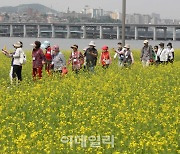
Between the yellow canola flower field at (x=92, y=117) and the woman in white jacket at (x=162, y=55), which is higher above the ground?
the woman in white jacket at (x=162, y=55)

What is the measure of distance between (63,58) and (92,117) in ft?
25.7

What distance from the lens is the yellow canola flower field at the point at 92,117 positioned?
709 cm

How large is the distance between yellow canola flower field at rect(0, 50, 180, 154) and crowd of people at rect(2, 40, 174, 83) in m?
0.68

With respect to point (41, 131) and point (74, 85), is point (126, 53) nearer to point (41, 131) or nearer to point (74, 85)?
point (74, 85)

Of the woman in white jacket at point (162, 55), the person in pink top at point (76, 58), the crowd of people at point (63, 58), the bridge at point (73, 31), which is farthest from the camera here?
the bridge at point (73, 31)

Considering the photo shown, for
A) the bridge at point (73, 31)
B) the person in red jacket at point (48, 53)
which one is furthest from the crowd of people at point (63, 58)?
the bridge at point (73, 31)

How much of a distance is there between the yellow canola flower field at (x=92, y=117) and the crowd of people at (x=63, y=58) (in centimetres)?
68

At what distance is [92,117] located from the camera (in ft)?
29.5

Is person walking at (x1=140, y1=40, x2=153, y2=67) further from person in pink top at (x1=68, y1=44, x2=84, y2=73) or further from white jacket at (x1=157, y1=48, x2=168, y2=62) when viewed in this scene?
person in pink top at (x1=68, y1=44, x2=84, y2=73)

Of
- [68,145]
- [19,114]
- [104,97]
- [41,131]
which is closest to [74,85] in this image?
[104,97]

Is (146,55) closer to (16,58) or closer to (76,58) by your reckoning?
(76,58)

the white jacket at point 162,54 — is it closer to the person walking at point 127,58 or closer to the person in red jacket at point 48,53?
the person walking at point 127,58

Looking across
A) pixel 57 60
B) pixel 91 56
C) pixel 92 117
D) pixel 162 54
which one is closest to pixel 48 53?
pixel 91 56

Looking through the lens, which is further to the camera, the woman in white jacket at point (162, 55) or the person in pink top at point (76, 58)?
the woman in white jacket at point (162, 55)
